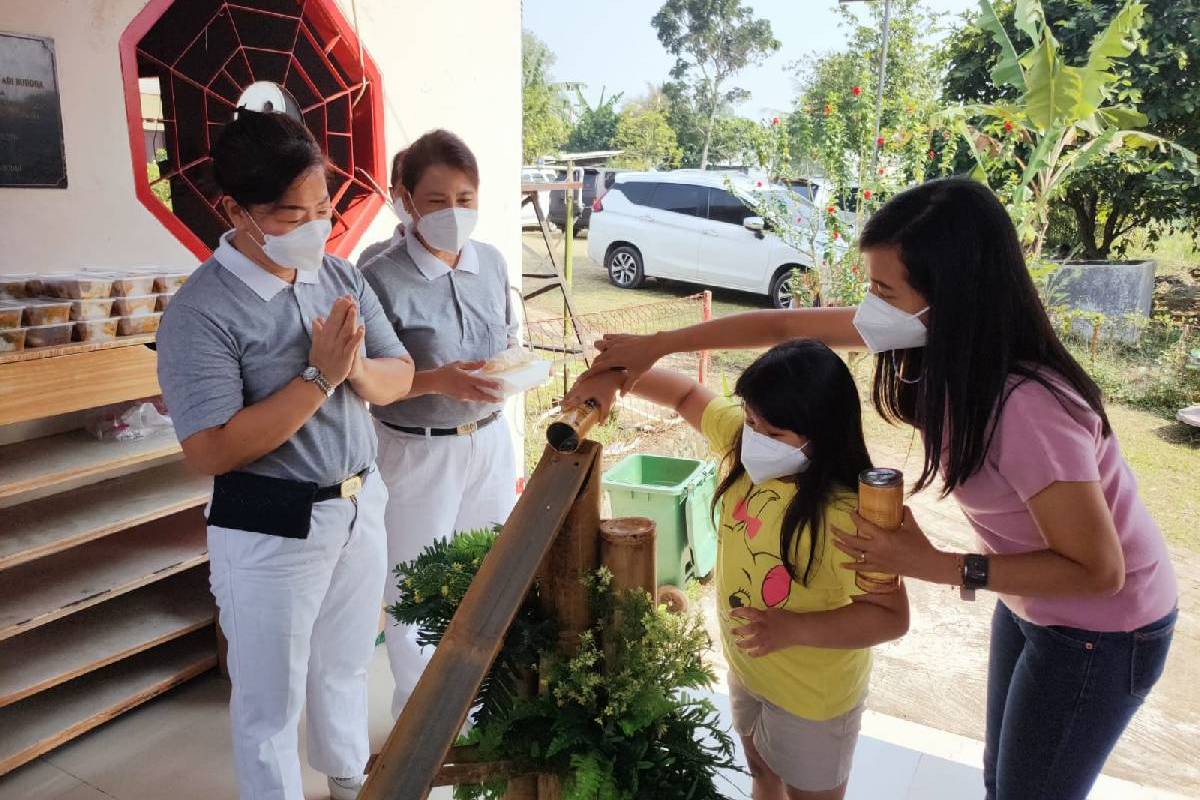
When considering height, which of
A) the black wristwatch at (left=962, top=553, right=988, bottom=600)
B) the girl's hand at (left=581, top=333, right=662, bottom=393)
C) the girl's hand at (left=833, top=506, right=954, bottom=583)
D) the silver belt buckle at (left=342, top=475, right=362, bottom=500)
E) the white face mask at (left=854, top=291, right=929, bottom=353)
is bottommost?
the silver belt buckle at (left=342, top=475, right=362, bottom=500)

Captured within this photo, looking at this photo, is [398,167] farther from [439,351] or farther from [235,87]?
[235,87]

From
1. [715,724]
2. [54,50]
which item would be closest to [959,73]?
[54,50]

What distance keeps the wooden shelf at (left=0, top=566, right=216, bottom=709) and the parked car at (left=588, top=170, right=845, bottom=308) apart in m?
6.81

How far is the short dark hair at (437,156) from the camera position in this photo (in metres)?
2.14

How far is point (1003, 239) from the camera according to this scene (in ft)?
3.90

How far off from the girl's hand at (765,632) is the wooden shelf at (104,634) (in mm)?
2032

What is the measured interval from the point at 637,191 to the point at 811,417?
888 centimetres

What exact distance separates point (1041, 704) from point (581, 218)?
14.4m

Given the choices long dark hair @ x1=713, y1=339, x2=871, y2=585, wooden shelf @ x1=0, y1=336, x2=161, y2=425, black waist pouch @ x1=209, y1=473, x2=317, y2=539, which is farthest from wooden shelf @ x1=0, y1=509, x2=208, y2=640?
long dark hair @ x1=713, y1=339, x2=871, y2=585

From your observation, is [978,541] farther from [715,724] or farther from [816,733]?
[715,724]

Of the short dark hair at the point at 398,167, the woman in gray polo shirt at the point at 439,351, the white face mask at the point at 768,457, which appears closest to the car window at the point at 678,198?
the woman in gray polo shirt at the point at 439,351

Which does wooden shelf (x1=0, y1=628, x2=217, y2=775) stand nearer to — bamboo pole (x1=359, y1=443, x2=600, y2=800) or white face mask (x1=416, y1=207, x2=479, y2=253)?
white face mask (x1=416, y1=207, x2=479, y2=253)

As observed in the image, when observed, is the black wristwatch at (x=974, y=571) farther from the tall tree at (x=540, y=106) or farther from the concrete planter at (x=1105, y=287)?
the tall tree at (x=540, y=106)

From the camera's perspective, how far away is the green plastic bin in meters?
3.44
